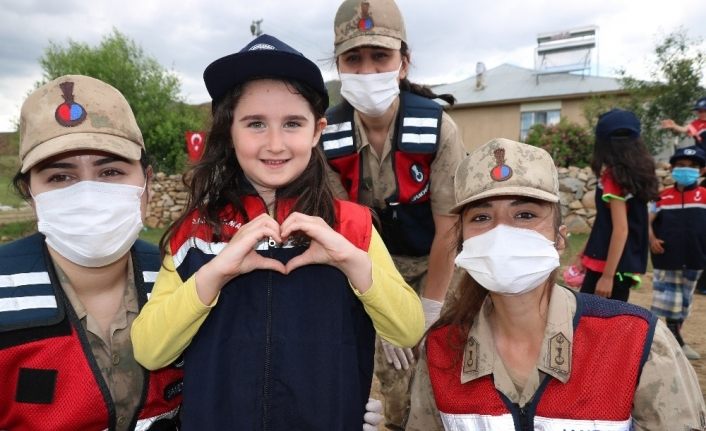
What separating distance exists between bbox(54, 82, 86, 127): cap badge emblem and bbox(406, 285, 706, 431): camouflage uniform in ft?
5.49

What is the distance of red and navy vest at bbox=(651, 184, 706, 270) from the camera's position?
5.54 metres

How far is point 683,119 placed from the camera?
16.0 meters

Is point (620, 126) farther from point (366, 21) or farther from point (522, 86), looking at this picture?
point (522, 86)

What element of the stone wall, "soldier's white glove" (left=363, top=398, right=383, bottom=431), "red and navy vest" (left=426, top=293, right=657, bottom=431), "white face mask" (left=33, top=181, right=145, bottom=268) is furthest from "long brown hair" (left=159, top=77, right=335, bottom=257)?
the stone wall

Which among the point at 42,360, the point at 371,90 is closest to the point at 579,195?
the point at 371,90

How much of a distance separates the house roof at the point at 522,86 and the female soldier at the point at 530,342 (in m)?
24.2

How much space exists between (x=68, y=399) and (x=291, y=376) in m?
0.82

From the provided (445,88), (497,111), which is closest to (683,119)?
(497,111)

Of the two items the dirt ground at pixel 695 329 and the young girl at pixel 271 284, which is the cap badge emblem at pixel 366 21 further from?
the dirt ground at pixel 695 329

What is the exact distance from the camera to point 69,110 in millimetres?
2035

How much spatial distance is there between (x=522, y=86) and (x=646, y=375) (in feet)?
93.3

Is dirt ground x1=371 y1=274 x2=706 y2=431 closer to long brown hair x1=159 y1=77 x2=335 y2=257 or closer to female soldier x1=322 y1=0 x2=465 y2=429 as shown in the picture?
female soldier x1=322 y1=0 x2=465 y2=429

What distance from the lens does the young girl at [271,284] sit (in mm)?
1757

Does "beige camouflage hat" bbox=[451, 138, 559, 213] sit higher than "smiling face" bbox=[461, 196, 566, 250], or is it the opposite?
"beige camouflage hat" bbox=[451, 138, 559, 213]
